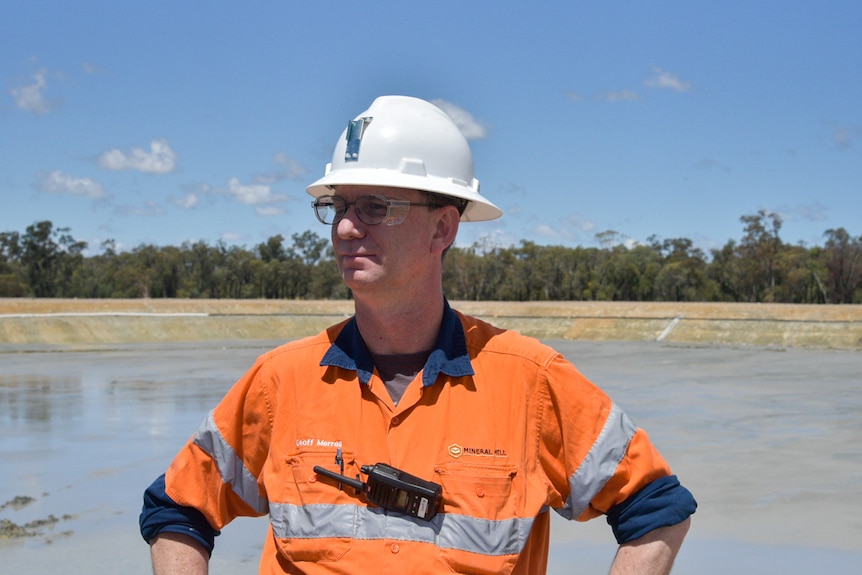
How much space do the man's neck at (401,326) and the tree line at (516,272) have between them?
70.9 m

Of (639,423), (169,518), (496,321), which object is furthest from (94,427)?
(496,321)

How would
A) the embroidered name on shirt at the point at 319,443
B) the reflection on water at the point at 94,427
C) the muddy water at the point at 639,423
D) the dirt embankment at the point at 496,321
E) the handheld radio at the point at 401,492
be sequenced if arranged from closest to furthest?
the handheld radio at the point at 401,492, the embroidered name on shirt at the point at 319,443, the muddy water at the point at 639,423, the reflection on water at the point at 94,427, the dirt embankment at the point at 496,321

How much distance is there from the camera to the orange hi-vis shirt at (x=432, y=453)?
88.7 inches

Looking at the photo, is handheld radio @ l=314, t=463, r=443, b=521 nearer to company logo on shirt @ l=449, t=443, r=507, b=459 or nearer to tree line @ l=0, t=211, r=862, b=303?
company logo on shirt @ l=449, t=443, r=507, b=459

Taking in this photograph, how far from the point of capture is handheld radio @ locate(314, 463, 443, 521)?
221 cm

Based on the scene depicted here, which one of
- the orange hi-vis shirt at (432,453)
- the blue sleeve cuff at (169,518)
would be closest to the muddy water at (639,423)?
the blue sleeve cuff at (169,518)

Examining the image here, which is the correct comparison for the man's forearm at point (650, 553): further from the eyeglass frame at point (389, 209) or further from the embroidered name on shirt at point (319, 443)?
the eyeglass frame at point (389, 209)

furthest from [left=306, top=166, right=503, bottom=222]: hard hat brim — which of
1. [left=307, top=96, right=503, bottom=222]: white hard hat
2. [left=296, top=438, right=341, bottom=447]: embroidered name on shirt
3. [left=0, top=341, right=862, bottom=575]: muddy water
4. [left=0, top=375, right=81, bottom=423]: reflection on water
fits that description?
[left=0, top=375, right=81, bottom=423]: reflection on water

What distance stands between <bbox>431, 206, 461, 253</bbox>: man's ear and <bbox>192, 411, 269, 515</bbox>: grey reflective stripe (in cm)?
74

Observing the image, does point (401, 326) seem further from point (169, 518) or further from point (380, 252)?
point (169, 518)

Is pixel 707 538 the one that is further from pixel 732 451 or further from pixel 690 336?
→ pixel 690 336

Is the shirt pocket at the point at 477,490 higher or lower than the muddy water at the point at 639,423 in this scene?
higher

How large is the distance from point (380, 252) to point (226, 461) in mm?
664

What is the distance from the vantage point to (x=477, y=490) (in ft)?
7.41
